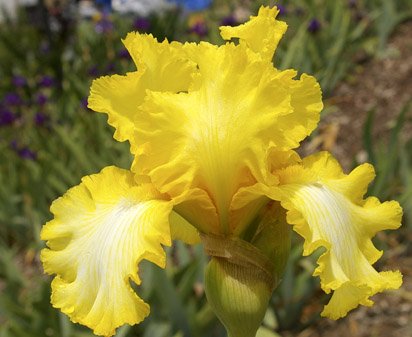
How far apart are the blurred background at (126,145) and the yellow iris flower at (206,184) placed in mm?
698

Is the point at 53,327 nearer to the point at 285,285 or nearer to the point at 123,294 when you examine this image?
the point at 285,285

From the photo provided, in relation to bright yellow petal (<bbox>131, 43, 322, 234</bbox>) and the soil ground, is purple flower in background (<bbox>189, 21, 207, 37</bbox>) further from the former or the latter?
bright yellow petal (<bbox>131, 43, 322, 234</bbox>)

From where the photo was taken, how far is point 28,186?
114 inches

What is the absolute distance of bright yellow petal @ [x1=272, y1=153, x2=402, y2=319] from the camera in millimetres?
835

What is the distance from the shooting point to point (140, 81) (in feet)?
3.17

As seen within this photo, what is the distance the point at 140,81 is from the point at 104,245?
246 mm

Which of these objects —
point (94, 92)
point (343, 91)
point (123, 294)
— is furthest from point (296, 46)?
point (123, 294)

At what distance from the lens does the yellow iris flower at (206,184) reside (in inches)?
33.5

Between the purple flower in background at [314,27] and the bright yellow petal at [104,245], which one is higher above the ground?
the purple flower in background at [314,27]

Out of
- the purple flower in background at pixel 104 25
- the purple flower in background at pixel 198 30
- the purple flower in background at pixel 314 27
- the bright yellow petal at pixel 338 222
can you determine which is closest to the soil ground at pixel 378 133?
the purple flower in background at pixel 314 27

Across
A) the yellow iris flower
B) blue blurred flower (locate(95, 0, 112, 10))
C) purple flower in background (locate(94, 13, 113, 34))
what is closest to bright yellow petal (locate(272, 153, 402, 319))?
the yellow iris flower

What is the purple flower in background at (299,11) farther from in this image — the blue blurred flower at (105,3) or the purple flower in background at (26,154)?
the purple flower in background at (26,154)

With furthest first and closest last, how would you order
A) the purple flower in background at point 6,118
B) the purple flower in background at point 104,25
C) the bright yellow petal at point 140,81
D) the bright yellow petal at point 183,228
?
the purple flower in background at point 104,25 → the purple flower in background at point 6,118 → the bright yellow petal at point 183,228 → the bright yellow petal at point 140,81

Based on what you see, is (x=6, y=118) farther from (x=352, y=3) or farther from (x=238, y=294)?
(x=238, y=294)
